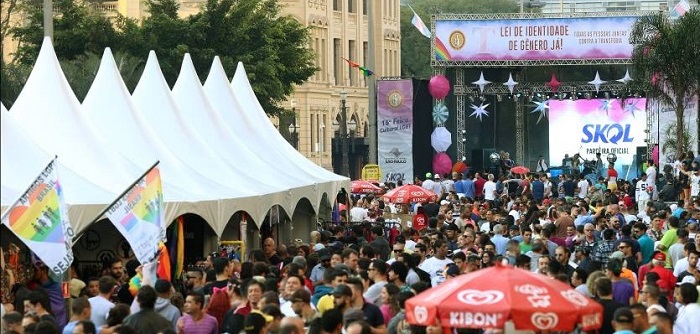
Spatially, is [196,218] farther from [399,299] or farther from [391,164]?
[391,164]

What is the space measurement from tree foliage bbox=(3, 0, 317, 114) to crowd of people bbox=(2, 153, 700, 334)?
96.4 ft

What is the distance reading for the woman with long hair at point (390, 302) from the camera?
49.5ft

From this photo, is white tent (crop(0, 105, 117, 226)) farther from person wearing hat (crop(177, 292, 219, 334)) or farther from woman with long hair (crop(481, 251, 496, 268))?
person wearing hat (crop(177, 292, 219, 334))

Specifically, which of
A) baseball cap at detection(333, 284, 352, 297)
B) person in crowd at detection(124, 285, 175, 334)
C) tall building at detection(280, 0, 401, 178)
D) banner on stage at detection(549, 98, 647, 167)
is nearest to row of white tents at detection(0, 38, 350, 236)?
person in crowd at detection(124, 285, 175, 334)

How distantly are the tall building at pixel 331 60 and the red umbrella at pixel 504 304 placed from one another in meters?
65.2

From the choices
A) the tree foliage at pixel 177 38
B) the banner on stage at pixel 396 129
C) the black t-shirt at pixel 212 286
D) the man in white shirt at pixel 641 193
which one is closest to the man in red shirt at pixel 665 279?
the black t-shirt at pixel 212 286

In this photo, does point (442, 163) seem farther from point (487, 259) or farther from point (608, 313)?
point (608, 313)

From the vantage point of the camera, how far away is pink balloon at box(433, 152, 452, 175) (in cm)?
5575

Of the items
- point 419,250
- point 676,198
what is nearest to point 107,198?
point 419,250

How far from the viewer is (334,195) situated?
1312 inches

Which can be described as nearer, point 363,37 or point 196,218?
point 196,218

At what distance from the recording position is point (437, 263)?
20.5m

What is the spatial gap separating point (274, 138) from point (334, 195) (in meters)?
2.06

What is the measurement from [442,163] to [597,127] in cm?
768
